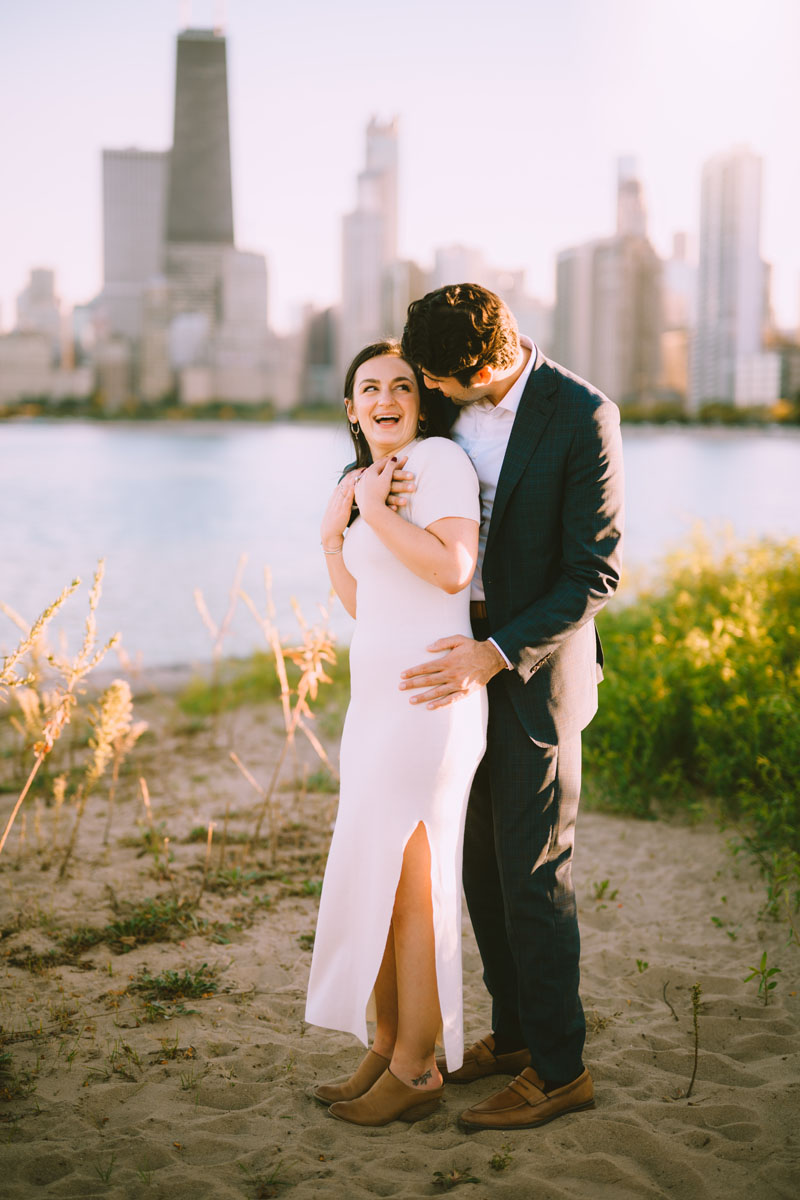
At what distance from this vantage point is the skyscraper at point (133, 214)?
561 ft

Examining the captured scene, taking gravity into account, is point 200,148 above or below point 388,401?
above

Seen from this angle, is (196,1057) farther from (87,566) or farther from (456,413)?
(87,566)

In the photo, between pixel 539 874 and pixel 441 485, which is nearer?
pixel 441 485

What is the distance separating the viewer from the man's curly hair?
246 centimetres

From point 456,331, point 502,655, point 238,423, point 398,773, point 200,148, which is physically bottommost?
point 238,423

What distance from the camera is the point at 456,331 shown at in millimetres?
2451

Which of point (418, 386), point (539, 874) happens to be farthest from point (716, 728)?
point (418, 386)

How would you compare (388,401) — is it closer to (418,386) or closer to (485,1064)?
(418,386)

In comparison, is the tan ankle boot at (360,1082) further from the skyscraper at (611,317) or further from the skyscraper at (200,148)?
the skyscraper at (200,148)

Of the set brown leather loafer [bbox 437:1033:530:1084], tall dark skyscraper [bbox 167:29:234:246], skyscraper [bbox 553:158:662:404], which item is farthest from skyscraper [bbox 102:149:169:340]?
brown leather loafer [bbox 437:1033:530:1084]

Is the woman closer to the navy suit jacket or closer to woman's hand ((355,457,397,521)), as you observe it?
woman's hand ((355,457,397,521))

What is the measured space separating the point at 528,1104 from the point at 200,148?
187 meters

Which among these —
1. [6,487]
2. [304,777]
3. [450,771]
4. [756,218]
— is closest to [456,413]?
[450,771]

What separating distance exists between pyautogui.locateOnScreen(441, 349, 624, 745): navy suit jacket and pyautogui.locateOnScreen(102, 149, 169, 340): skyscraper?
175567 millimetres
